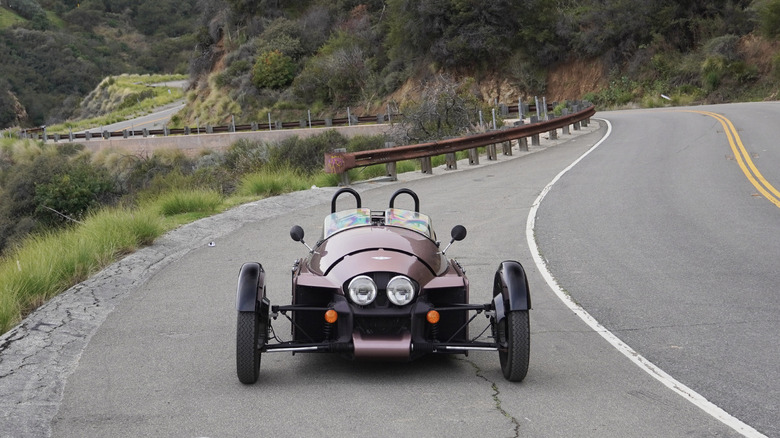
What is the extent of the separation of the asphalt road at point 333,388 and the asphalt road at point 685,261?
1.08ft

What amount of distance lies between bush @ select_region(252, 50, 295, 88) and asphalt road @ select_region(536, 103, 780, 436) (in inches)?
1644

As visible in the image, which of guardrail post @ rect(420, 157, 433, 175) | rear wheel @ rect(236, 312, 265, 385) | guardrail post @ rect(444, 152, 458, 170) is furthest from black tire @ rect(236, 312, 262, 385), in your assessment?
guardrail post @ rect(444, 152, 458, 170)

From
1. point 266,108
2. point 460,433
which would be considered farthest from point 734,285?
point 266,108

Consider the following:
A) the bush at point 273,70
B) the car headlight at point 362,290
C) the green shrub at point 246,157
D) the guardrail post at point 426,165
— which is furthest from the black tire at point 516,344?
the bush at point 273,70

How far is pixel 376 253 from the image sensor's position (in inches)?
274

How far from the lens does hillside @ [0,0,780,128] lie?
168ft

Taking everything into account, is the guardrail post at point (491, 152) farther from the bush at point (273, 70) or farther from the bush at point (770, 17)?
the bush at point (273, 70)

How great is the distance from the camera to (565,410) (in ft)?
19.9

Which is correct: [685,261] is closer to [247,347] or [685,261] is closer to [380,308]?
[380,308]

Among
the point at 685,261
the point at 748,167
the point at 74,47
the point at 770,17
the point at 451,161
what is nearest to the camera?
the point at 685,261

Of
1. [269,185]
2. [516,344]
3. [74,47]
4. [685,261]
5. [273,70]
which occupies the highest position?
[74,47]

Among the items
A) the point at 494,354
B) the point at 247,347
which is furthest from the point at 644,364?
the point at 247,347

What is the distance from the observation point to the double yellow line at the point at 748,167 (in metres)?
16.4

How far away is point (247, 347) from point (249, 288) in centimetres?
53
